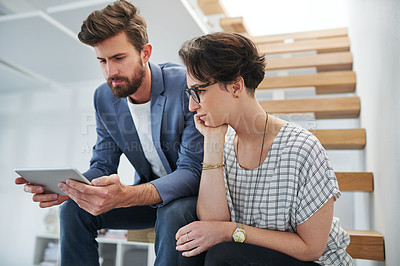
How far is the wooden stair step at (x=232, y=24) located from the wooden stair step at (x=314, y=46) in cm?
29

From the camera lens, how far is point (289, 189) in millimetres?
1049

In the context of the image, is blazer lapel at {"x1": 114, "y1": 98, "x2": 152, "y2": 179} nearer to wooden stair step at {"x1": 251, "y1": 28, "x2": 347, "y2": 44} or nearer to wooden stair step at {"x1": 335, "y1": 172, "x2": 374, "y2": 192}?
wooden stair step at {"x1": 335, "y1": 172, "x2": 374, "y2": 192}

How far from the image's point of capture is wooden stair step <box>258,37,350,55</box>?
9.62 ft

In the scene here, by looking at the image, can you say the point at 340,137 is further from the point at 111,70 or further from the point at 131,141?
the point at 111,70

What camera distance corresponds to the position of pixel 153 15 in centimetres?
244

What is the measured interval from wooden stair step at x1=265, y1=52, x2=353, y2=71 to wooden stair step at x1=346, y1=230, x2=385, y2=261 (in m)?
1.55

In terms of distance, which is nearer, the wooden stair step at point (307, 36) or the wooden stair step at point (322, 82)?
the wooden stair step at point (322, 82)

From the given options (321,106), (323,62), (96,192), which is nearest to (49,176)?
(96,192)

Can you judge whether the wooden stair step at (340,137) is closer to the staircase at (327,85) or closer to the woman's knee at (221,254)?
the staircase at (327,85)

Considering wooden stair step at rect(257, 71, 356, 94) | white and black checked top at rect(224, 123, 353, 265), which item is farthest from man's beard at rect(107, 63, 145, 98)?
wooden stair step at rect(257, 71, 356, 94)

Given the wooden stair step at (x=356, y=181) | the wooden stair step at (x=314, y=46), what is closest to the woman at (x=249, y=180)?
the wooden stair step at (x=356, y=181)

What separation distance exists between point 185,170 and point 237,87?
0.36 meters

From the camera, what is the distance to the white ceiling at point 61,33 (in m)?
2.37

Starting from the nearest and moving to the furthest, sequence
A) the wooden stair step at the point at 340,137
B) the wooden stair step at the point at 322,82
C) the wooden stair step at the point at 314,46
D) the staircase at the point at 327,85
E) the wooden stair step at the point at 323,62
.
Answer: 1. the staircase at the point at 327,85
2. the wooden stair step at the point at 340,137
3. the wooden stair step at the point at 322,82
4. the wooden stair step at the point at 323,62
5. the wooden stair step at the point at 314,46
